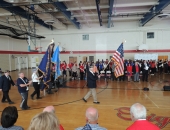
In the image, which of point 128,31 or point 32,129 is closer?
point 32,129

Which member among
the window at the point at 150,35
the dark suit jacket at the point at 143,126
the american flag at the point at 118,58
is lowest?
the dark suit jacket at the point at 143,126

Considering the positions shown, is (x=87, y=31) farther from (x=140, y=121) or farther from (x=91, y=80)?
(x=140, y=121)

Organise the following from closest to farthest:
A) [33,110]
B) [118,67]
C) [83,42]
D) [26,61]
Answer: [33,110]
[118,67]
[83,42]
[26,61]

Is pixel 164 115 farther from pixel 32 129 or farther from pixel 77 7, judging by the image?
pixel 77 7

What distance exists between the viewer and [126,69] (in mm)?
13969

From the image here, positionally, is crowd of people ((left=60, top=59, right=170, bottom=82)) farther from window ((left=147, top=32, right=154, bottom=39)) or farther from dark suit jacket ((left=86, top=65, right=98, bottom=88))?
window ((left=147, top=32, right=154, bottom=39))

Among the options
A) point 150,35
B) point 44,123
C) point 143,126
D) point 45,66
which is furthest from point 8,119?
point 150,35

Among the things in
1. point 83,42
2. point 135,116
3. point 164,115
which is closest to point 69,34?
point 83,42

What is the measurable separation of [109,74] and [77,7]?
7789 millimetres

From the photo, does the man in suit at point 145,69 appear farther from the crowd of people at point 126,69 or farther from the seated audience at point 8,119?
the seated audience at point 8,119

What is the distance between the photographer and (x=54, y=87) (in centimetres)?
1070

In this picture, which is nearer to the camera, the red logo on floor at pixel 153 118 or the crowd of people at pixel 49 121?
the crowd of people at pixel 49 121

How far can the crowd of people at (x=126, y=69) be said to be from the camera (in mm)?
13167

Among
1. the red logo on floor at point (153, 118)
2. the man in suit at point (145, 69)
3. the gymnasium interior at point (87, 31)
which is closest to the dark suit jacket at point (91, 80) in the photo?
the red logo on floor at point (153, 118)
